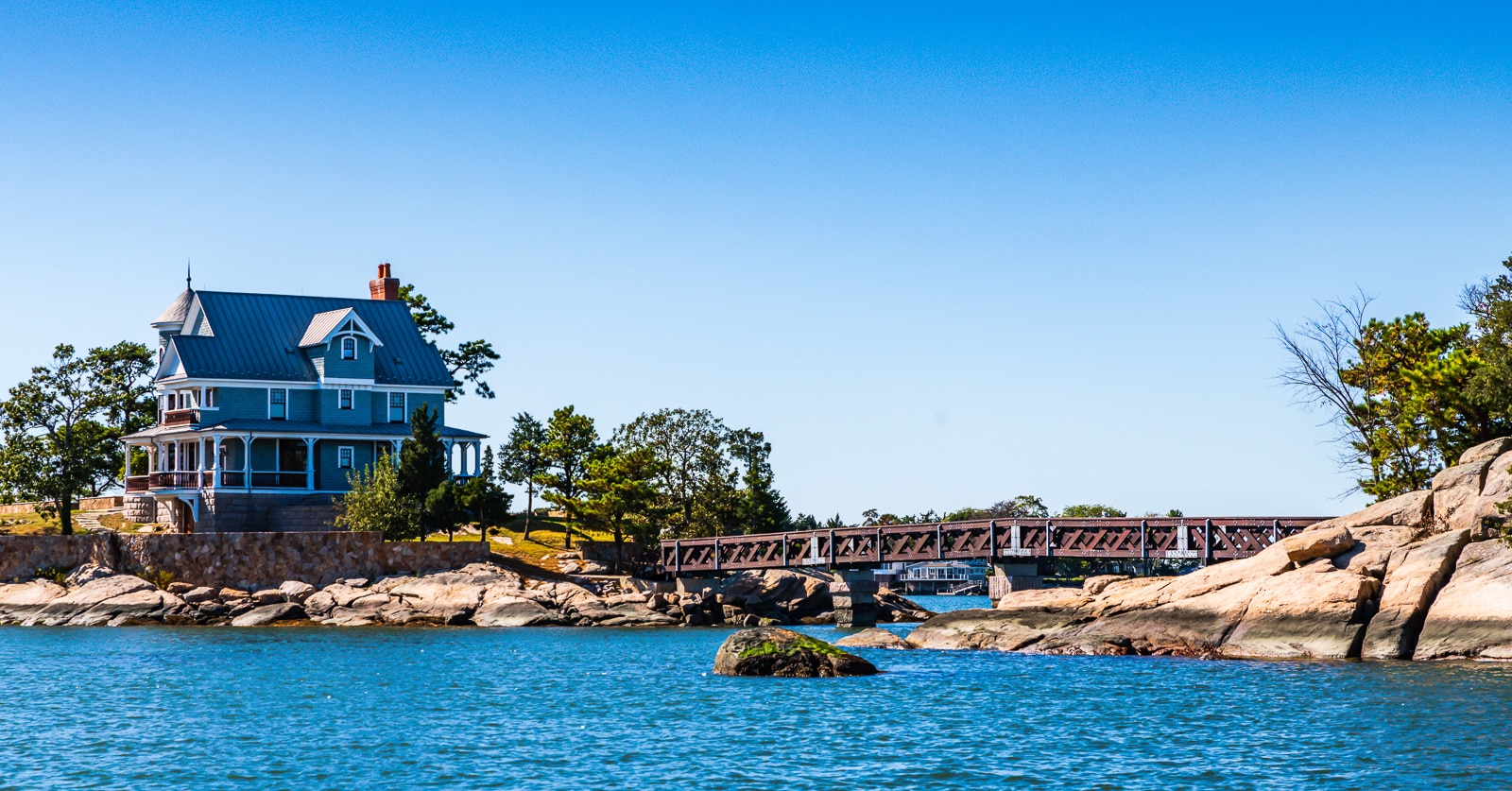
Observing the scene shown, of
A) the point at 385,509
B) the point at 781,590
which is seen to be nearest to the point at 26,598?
the point at 385,509

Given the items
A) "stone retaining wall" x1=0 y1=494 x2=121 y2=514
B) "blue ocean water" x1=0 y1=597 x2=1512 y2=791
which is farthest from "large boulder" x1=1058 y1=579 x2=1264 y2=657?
"stone retaining wall" x1=0 y1=494 x2=121 y2=514

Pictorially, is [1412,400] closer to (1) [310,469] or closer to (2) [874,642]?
(2) [874,642]

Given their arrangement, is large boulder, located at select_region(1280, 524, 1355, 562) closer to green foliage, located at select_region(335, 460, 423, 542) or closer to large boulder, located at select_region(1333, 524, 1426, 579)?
large boulder, located at select_region(1333, 524, 1426, 579)

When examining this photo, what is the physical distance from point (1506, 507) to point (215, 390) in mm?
52895

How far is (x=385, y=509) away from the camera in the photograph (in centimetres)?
6181

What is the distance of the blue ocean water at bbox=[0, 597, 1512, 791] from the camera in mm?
23141

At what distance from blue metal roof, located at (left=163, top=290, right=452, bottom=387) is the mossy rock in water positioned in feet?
128

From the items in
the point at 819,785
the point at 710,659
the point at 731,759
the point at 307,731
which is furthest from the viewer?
the point at 710,659

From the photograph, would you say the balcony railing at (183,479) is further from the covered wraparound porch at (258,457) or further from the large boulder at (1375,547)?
the large boulder at (1375,547)

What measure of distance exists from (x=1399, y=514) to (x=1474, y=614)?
598 cm

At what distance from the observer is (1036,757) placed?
24688 mm

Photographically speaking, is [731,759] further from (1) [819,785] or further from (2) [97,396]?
(2) [97,396]

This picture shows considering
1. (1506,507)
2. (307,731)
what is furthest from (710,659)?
(1506,507)

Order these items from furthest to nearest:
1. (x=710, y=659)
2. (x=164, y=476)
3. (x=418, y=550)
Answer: (x=164, y=476) < (x=418, y=550) < (x=710, y=659)
